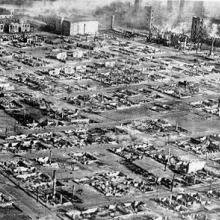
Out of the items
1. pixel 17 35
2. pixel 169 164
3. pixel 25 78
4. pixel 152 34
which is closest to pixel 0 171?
pixel 169 164

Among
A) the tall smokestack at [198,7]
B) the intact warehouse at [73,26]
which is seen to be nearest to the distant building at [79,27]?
the intact warehouse at [73,26]

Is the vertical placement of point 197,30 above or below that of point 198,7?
below

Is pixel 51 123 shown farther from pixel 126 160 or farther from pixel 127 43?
pixel 127 43

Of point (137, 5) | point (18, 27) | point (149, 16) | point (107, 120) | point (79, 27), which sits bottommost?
point (107, 120)

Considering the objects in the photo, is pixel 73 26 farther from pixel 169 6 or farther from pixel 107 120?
pixel 107 120

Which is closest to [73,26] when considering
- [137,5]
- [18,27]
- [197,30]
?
[18,27]

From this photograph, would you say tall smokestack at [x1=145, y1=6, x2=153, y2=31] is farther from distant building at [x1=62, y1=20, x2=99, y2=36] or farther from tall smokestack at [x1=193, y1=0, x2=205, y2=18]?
tall smokestack at [x1=193, y1=0, x2=205, y2=18]

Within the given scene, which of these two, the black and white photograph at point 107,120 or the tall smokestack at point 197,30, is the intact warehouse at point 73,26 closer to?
the black and white photograph at point 107,120
